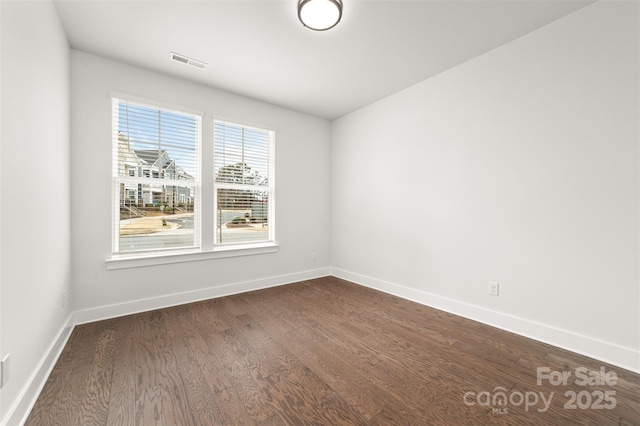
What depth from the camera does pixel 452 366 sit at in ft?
6.25

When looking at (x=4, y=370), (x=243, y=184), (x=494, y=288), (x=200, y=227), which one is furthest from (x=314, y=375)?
(x=243, y=184)

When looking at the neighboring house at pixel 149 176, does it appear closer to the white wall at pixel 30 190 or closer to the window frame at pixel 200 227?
the window frame at pixel 200 227

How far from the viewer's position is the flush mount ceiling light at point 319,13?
6.35ft

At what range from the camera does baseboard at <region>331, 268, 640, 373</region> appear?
6.26ft

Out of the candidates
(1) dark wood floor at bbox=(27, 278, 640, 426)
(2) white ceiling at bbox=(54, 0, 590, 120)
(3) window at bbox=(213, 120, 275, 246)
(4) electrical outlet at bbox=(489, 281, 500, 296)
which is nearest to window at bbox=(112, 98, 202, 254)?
(3) window at bbox=(213, 120, 275, 246)

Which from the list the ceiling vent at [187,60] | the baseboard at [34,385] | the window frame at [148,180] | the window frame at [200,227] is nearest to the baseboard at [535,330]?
the window frame at [200,227]

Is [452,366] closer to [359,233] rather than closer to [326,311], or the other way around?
[326,311]

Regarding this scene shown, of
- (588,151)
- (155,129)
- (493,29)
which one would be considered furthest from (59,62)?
(588,151)

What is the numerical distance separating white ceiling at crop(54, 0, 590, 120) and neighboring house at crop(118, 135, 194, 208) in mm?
957

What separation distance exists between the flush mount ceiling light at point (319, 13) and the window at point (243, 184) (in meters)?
1.87

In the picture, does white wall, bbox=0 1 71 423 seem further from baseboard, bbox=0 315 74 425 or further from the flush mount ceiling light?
the flush mount ceiling light

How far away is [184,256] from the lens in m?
3.15

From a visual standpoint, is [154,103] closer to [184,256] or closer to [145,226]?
[145,226]

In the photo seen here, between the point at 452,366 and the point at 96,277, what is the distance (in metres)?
3.36
